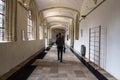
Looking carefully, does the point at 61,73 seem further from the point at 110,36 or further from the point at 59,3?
the point at 59,3

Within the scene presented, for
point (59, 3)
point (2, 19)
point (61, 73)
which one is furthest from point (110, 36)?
point (59, 3)

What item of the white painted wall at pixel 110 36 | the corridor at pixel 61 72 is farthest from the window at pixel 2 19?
the white painted wall at pixel 110 36

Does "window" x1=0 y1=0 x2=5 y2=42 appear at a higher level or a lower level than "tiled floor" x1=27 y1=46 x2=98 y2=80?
higher

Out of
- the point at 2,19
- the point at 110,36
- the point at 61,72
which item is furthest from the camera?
the point at 61,72

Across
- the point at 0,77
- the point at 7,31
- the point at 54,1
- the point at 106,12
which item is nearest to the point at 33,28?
the point at 54,1

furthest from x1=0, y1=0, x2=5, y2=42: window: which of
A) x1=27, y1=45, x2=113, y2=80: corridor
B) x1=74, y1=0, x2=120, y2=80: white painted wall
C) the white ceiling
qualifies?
the white ceiling

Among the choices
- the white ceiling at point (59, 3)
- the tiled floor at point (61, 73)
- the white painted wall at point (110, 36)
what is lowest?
the tiled floor at point (61, 73)

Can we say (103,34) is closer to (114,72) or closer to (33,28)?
(114,72)

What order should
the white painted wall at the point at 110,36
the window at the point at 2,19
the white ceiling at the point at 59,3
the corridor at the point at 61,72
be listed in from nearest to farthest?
the white painted wall at the point at 110,36 < the corridor at the point at 61,72 < the window at the point at 2,19 < the white ceiling at the point at 59,3

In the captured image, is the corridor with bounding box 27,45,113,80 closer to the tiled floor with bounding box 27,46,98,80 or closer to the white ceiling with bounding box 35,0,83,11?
the tiled floor with bounding box 27,46,98,80

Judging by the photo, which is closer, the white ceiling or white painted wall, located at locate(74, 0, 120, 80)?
white painted wall, located at locate(74, 0, 120, 80)

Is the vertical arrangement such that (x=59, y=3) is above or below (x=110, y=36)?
above

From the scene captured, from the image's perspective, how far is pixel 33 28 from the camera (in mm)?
13086

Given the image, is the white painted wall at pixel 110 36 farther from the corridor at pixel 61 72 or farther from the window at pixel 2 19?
the window at pixel 2 19
